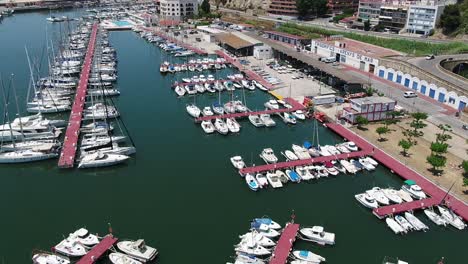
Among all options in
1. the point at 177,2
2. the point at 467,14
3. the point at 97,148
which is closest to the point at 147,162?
the point at 97,148

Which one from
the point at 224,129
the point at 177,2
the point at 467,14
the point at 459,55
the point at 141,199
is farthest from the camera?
the point at 177,2

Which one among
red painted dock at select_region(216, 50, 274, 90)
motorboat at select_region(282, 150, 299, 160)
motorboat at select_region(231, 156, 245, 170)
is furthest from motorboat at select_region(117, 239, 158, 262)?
red painted dock at select_region(216, 50, 274, 90)

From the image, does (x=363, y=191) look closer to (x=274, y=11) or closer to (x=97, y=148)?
(x=97, y=148)

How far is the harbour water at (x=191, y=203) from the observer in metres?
38.7

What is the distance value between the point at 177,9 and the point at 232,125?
4855 inches

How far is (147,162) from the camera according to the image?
54625 millimetres

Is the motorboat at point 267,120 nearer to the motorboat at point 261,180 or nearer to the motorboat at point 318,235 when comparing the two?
the motorboat at point 261,180

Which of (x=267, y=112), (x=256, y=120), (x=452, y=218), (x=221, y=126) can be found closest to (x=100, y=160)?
(x=221, y=126)

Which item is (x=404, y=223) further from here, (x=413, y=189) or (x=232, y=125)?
(x=232, y=125)

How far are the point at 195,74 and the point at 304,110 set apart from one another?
34.2 metres

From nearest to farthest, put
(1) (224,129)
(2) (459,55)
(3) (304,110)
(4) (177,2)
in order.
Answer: (1) (224,129) → (3) (304,110) → (2) (459,55) → (4) (177,2)

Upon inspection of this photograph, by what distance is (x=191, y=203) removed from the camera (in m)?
45.4

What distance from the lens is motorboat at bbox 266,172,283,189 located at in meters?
48.3

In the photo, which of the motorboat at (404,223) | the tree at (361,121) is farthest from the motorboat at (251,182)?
the tree at (361,121)
